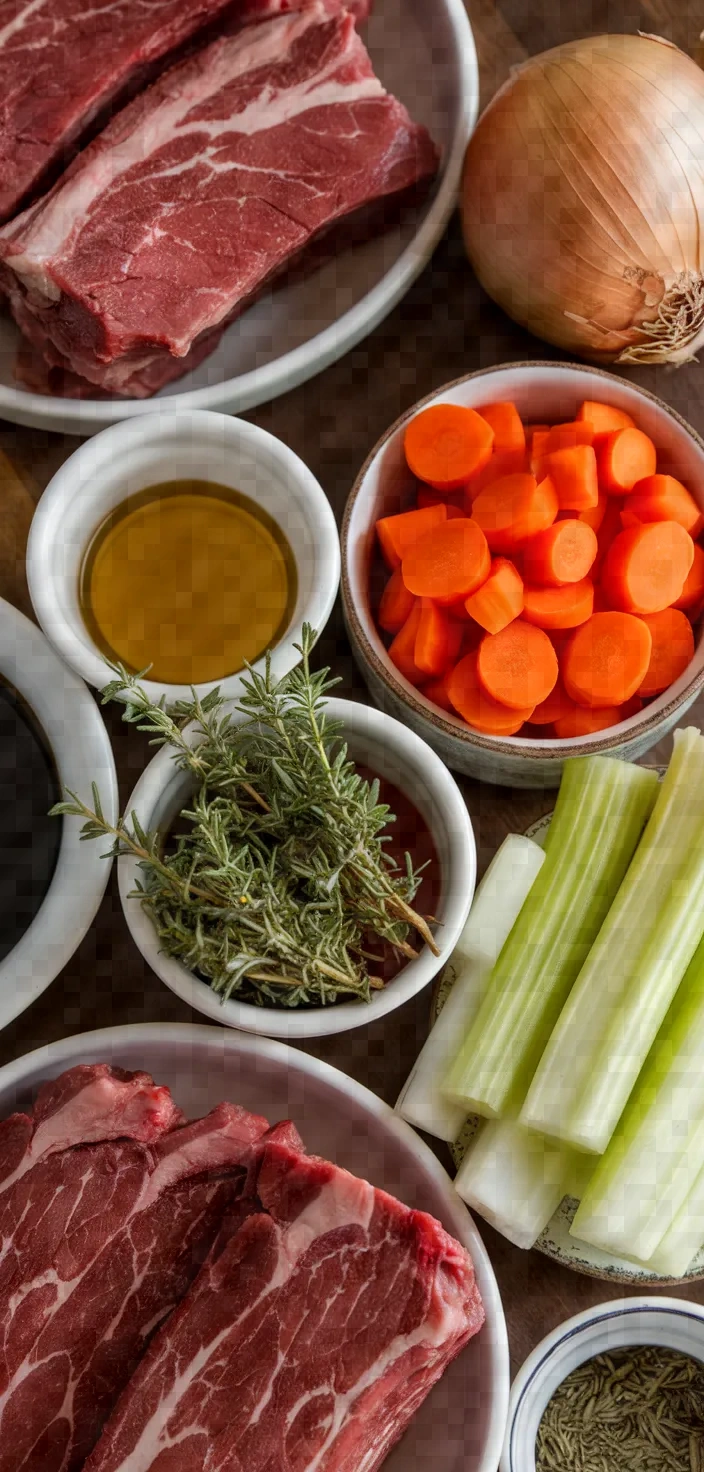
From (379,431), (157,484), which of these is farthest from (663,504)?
(157,484)

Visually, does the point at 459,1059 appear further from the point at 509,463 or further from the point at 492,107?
the point at 492,107

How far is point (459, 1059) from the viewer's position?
1505 mm

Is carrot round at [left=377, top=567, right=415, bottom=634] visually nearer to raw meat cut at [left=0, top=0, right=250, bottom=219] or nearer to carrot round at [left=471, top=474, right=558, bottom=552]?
carrot round at [left=471, top=474, right=558, bottom=552]

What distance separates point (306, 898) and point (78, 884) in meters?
0.26

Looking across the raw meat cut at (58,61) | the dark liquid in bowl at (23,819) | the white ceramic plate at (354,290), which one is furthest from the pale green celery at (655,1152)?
the raw meat cut at (58,61)

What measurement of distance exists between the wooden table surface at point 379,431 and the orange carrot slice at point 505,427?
0.61 ft

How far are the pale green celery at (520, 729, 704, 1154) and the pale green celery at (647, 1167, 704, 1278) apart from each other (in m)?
0.11

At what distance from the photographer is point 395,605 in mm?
1602

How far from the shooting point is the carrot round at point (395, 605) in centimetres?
159

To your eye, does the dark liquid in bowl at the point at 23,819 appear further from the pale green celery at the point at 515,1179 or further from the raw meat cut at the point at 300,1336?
the pale green celery at the point at 515,1179

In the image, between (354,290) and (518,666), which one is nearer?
(518,666)

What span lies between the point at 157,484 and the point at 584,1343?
113 centimetres

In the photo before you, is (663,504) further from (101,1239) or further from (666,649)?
(101,1239)

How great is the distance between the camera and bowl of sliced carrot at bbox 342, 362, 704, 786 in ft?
5.03
